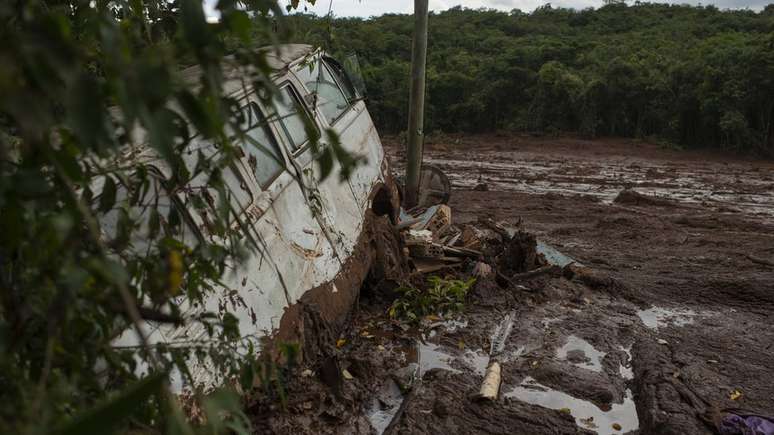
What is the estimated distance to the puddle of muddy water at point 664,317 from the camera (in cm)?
602

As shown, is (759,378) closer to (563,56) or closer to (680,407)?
(680,407)

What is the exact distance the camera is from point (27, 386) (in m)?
1.38

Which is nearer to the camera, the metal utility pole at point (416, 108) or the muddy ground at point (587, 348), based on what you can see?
the muddy ground at point (587, 348)

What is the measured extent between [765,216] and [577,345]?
805 cm

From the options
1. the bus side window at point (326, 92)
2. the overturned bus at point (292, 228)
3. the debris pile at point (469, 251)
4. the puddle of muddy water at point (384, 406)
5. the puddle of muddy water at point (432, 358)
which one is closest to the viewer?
the overturned bus at point (292, 228)

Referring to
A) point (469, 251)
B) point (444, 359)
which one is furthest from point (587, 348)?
point (469, 251)

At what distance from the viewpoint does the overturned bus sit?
3.06 m

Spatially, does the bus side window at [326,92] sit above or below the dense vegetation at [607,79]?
above

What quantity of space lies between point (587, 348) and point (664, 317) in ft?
4.57

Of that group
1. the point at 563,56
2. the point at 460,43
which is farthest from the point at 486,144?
the point at 460,43

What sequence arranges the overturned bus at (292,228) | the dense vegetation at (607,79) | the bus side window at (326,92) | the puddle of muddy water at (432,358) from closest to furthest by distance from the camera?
the overturned bus at (292,228) → the puddle of muddy water at (432,358) → the bus side window at (326,92) → the dense vegetation at (607,79)

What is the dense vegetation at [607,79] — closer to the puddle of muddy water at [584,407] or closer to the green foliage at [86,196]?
the puddle of muddy water at [584,407]

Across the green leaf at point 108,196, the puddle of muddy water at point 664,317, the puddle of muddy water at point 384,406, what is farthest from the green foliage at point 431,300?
the green leaf at point 108,196

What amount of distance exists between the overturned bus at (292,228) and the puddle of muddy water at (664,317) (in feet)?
8.18
